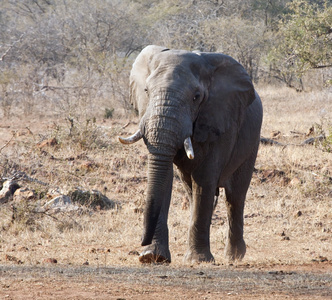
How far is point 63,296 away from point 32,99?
11.6 meters

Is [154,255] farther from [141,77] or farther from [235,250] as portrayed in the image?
[141,77]

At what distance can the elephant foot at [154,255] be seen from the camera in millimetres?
5391

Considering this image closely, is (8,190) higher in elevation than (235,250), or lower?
lower

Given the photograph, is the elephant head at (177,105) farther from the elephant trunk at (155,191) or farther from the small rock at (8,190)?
the small rock at (8,190)

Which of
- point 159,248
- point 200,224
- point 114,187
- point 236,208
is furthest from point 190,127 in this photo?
point 114,187

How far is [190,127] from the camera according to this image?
4.99 metres

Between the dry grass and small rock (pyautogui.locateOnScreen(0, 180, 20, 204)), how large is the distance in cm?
24

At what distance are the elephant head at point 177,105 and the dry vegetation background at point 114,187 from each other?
29.3 inches

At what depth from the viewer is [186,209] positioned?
27.6 feet

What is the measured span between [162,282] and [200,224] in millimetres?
1259

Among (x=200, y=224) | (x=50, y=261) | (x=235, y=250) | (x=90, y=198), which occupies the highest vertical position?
(x=200, y=224)

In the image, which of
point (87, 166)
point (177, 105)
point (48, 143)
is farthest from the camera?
point (48, 143)

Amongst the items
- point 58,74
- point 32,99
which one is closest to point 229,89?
point 32,99

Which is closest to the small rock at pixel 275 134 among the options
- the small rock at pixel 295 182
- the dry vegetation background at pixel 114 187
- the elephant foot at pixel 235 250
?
the dry vegetation background at pixel 114 187
